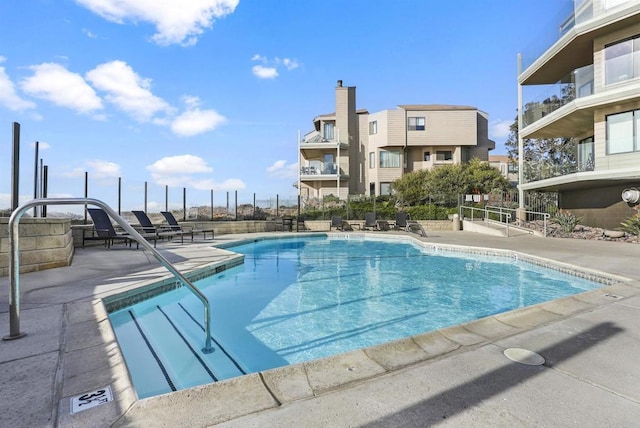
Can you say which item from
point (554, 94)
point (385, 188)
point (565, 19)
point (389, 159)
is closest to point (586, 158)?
point (554, 94)

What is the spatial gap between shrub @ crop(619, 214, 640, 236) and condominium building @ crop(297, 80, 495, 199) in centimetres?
1679

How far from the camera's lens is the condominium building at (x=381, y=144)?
1156 inches

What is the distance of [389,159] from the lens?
99.1ft

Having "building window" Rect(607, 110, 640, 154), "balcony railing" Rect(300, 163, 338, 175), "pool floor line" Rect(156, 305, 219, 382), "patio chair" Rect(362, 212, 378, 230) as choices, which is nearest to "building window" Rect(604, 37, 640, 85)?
"building window" Rect(607, 110, 640, 154)

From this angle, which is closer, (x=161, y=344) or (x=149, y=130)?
(x=161, y=344)

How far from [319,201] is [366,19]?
36.5 ft

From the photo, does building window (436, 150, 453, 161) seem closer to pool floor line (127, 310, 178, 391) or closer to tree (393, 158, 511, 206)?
tree (393, 158, 511, 206)

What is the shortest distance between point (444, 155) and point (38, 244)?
3055 centimetres

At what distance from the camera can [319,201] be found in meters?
22.3

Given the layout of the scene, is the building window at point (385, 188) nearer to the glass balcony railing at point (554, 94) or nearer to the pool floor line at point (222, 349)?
the glass balcony railing at point (554, 94)

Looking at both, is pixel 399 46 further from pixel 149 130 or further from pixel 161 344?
pixel 161 344

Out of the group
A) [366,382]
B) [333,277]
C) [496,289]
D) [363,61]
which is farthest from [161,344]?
[363,61]

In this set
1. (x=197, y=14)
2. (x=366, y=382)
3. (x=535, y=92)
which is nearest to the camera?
(x=366, y=382)

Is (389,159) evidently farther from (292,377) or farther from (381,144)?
(292,377)
